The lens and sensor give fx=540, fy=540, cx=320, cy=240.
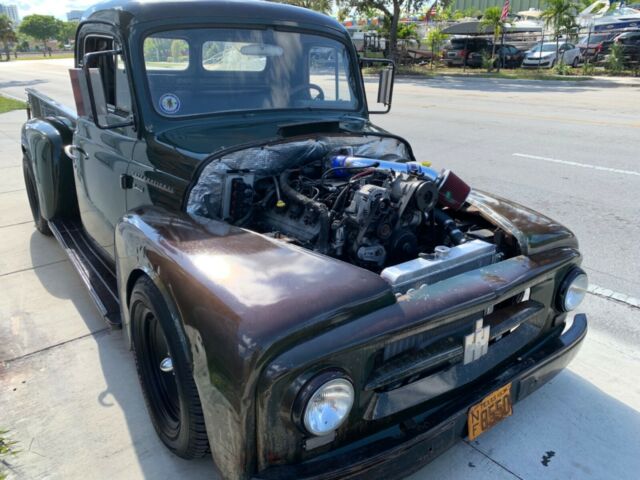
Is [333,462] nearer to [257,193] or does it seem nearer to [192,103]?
[257,193]

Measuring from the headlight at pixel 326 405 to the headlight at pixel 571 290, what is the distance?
4.23 feet

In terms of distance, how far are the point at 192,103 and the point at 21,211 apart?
4.02 metres

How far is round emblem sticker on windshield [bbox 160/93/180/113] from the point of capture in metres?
3.13

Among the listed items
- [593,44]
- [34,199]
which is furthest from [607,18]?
[34,199]

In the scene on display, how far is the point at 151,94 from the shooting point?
3100mm

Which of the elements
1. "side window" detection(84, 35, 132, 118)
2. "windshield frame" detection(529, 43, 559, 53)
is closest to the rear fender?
"side window" detection(84, 35, 132, 118)

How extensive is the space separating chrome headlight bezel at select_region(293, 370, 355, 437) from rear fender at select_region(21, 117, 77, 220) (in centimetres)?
360

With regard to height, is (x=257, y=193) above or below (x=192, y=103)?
below

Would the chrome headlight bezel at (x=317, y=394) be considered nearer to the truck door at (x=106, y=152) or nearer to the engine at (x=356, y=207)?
the engine at (x=356, y=207)

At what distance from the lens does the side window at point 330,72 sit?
3714 mm

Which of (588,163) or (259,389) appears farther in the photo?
(588,163)

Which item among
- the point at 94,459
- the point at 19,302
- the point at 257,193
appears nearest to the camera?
the point at 94,459

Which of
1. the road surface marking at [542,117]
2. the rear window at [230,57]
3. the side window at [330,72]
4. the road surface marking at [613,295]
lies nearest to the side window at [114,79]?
the rear window at [230,57]

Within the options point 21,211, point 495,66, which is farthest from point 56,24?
point 21,211
